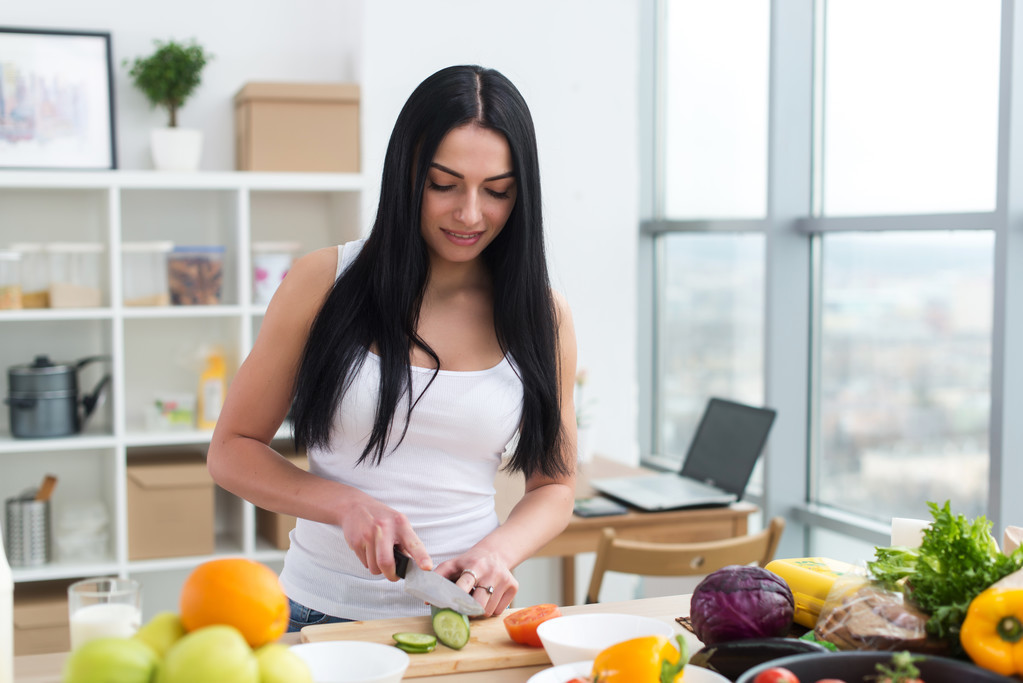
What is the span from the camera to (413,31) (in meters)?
3.21

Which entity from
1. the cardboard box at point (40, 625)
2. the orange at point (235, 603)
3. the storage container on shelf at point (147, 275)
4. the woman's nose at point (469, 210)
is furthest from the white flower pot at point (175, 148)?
the orange at point (235, 603)

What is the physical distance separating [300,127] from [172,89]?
0.40 m

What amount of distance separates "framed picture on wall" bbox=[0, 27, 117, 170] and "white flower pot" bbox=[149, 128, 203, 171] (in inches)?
5.4

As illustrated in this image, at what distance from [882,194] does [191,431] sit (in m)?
2.22

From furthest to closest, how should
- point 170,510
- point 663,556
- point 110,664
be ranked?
point 170,510, point 663,556, point 110,664

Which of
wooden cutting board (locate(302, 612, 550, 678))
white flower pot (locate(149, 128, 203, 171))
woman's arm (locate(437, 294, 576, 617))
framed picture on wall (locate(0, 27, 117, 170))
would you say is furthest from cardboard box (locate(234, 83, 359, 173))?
wooden cutting board (locate(302, 612, 550, 678))

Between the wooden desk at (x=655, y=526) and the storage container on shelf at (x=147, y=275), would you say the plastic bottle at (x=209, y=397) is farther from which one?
the wooden desk at (x=655, y=526)

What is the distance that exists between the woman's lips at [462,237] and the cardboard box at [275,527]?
168 centimetres

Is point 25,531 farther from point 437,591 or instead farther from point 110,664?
point 110,664

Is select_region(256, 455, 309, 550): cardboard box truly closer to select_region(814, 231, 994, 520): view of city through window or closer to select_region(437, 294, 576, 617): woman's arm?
select_region(437, 294, 576, 617): woman's arm

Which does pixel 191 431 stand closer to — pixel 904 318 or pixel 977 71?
pixel 904 318

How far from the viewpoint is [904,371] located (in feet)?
9.39

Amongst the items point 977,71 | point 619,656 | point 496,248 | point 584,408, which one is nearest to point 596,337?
point 584,408

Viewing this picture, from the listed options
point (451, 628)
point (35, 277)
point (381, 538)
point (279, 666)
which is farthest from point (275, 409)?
point (35, 277)
